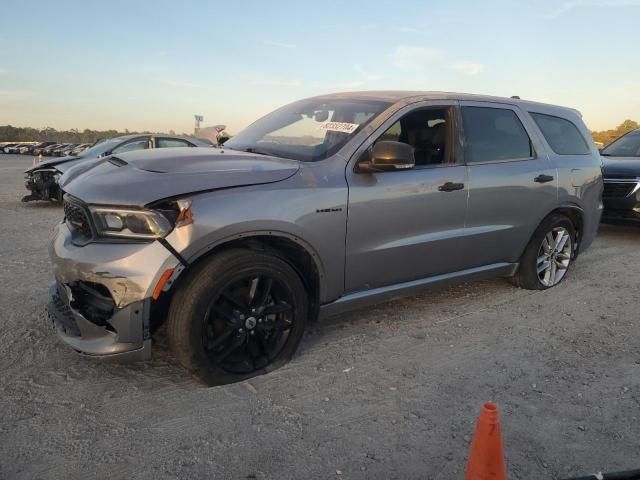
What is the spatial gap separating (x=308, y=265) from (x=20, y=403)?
1799 millimetres

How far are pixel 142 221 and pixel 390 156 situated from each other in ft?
5.21

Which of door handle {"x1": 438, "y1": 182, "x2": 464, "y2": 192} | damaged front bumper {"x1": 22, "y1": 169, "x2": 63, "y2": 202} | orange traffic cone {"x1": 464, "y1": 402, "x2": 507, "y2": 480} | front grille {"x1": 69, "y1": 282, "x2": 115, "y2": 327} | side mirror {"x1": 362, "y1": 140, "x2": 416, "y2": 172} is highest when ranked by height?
side mirror {"x1": 362, "y1": 140, "x2": 416, "y2": 172}

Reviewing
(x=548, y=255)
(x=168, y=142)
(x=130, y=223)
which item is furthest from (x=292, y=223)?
(x=168, y=142)

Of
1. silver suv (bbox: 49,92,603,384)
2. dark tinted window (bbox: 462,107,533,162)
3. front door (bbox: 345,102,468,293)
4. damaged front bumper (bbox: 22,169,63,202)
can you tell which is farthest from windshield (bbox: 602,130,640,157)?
damaged front bumper (bbox: 22,169,63,202)

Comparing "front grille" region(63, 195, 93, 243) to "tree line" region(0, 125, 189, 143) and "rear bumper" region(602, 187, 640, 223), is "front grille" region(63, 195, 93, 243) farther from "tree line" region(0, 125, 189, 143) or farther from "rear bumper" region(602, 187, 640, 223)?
"tree line" region(0, 125, 189, 143)

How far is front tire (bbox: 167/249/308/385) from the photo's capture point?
111 inches

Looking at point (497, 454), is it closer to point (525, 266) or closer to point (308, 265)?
point (308, 265)

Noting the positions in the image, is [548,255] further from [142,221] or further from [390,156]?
[142,221]

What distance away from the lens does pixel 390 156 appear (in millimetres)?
3332


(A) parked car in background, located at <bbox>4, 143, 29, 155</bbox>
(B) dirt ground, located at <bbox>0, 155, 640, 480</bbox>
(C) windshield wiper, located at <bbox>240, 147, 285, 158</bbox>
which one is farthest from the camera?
(A) parked car in background, located at <bbox>4, 143, 29, 155</bbox>

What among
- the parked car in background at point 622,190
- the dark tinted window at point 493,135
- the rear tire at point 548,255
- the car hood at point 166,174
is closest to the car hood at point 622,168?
the parked car in background at point 622,190

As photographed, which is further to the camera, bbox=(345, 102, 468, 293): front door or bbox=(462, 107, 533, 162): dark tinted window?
bbox=(462, 107, 533, 162): dark tinted window

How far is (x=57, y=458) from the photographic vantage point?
2355 millimetres

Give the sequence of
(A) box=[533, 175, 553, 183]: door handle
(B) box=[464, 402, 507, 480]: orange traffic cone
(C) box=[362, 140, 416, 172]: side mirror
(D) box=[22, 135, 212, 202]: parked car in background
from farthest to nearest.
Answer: (D) box=[22, 135, 212, 202]: parked car in background < (A) box=[533, 175, 553, 183]: door handle < (C) box=[362, 140, 416, 172]: side mirror < (B) box=[464, 402, 507, 480]: orange traffic cone
